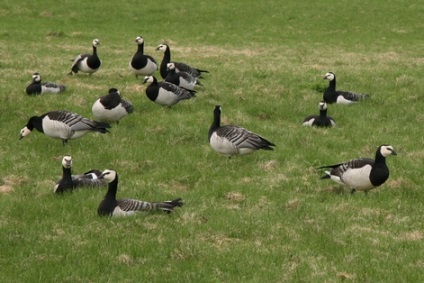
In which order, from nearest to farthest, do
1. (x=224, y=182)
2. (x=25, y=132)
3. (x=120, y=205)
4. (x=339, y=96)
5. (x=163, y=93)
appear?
(x=120, y=205) → (x=224, y=182) → (x=25, y=132) → (x=163, y=93) → (x=339, y=96)

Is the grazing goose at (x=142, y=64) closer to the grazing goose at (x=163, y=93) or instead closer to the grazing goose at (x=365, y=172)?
the grazing goose at (x=163, y=93)

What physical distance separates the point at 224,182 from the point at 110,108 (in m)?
5.26

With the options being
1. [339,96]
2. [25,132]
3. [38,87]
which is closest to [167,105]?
[38,87]

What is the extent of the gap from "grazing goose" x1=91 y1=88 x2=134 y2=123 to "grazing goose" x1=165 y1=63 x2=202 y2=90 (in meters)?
4.76

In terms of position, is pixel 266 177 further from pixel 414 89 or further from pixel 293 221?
pixel 414 89

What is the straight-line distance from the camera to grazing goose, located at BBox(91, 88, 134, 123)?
19.1 metres

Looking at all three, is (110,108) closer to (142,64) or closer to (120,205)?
(120,205)

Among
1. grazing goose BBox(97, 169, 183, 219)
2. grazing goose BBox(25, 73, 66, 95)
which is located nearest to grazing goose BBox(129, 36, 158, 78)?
grazing goose BBox(25, 73, 66, 95)

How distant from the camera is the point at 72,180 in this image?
1432 centimetres

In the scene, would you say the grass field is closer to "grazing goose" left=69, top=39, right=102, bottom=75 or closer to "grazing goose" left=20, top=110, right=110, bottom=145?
"grazing goose" left=20, top=110, right=110, bottom=145

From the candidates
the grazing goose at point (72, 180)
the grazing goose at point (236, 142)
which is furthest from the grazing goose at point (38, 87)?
the grazing goose at point (72, 180)

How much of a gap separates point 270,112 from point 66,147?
7.10 meters

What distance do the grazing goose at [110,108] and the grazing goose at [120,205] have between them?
6.20m

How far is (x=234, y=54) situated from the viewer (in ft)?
123
